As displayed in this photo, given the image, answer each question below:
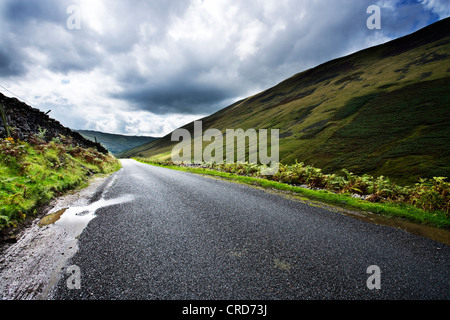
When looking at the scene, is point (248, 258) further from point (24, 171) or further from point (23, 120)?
point (23, 120)

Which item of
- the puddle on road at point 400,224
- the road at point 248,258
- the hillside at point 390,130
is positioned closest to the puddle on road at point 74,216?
the road at point 248,258

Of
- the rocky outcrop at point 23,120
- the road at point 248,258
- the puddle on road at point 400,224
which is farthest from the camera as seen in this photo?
the rocky outcrop at point 23,120

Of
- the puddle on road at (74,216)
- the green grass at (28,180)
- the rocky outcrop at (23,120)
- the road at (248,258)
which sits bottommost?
the road at (248,258)

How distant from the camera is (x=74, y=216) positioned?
5555 mm

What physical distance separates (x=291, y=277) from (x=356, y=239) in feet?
8.35

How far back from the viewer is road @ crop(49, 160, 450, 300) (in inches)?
110

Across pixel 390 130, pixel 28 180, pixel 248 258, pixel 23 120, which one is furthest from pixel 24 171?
pixel 390 130

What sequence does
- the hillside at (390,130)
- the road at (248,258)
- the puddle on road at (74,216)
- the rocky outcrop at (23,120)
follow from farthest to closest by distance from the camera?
the hillside at (390,130)
the rocky outcrop at (23,120)
the puddle on road at (74,216)
the road at (248,258)

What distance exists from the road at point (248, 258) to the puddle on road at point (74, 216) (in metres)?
0.31

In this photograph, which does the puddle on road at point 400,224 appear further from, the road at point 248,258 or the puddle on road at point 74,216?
the puddle on road at point 74,216

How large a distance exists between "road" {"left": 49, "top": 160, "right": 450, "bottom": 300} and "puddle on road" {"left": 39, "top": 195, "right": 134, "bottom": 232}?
31 cm

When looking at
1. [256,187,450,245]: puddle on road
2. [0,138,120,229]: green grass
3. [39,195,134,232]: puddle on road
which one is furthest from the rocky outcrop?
[256,187,450,245]: puddle on road

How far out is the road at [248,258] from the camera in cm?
280

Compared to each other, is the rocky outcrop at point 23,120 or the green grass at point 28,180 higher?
the rocky outcrop at point 23,120
